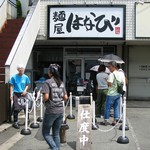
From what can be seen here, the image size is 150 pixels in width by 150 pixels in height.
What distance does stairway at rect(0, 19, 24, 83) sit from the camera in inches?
495

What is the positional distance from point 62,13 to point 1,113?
6451 mm

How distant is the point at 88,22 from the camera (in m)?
14.7

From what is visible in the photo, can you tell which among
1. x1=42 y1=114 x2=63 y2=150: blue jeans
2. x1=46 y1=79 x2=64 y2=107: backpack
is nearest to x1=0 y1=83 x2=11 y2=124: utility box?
x1=42 y1=114 x2=63 y2=150: blue jeans

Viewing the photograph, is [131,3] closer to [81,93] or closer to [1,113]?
[81,93]

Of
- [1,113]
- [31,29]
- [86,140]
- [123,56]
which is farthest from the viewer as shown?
[123,56]

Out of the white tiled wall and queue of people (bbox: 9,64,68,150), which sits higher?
the white tiled wall

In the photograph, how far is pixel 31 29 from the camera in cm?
1366

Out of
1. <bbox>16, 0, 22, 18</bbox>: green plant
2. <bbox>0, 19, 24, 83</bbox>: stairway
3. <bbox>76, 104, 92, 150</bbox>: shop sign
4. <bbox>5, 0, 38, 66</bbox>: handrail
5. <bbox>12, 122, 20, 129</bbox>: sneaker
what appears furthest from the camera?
<bbox>16, 0, 22, 18</bbox>: green plant

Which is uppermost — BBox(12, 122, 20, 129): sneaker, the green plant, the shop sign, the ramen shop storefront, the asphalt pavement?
the green plant

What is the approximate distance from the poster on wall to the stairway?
1762 millimetres

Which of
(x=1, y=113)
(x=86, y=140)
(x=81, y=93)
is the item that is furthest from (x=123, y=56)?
(x=86, y=140)

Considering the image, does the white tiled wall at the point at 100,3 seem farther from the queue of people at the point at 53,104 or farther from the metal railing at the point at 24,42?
the queue of people at the point at 53,104

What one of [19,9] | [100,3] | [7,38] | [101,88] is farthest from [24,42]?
[19,9]

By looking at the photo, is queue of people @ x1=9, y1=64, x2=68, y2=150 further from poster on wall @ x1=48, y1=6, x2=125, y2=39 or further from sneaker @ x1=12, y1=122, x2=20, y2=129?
poster on wall @ x1=48, y1=6, x2=125, y2=39
